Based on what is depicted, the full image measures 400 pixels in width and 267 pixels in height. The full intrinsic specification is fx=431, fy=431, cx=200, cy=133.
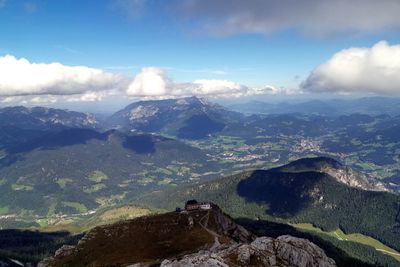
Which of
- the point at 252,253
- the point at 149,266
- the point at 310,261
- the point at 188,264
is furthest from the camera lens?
the point at 149,266

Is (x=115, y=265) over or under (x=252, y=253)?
under

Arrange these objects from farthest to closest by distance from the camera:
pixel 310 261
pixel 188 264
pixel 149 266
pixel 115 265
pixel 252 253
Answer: pixel 115 265
pixel 149 266
pixel 310 261
pixel 252 253
pixel 188 264

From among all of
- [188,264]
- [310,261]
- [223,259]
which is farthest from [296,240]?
[188,264]

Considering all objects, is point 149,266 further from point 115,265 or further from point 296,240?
point 296,240

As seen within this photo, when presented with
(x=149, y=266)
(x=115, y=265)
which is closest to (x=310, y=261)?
(x=149, y=266)

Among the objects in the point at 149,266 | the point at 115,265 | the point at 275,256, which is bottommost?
the point at 115,265

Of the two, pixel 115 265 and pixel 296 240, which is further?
pixel 115 265

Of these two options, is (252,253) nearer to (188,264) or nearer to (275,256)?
(275,256)
